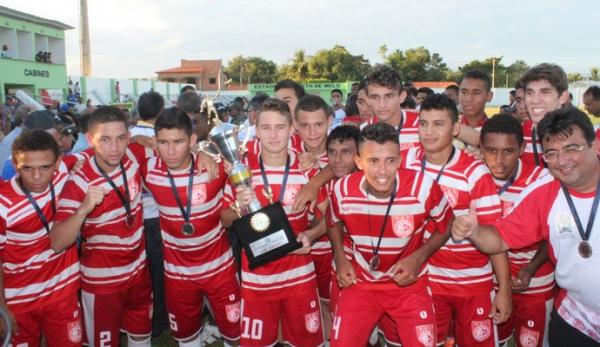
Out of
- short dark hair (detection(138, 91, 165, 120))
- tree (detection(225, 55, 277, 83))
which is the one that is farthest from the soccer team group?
tree (detection(225, 55, 277, 83))

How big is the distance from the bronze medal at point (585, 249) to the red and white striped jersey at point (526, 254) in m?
0.82

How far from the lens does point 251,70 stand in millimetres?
88625

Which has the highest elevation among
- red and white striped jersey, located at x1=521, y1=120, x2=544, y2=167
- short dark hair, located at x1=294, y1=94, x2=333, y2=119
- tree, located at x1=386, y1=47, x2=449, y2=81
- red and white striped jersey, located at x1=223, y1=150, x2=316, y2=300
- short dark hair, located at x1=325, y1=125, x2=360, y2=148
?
tree, located at x1=386, y1=47, x2=449, y2=81

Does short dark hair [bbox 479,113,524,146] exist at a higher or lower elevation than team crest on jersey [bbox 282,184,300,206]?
higher

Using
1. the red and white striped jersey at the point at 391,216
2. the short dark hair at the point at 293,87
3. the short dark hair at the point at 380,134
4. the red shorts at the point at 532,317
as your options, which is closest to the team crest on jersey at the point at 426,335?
the red and white striped jersey at the point at 391,216

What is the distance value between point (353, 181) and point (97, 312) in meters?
2.34

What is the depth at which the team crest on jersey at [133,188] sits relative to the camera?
4.19 metres

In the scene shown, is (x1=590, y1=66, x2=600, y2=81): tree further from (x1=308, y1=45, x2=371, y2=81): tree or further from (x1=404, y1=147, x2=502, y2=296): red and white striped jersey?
(x1=404, y1=147, x2=502, y2=296): red and white striped jersey

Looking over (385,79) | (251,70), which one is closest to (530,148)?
(385,79)

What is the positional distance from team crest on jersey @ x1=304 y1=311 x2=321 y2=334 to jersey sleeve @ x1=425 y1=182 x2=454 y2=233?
1184 millimetres

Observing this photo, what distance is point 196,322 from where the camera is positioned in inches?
173

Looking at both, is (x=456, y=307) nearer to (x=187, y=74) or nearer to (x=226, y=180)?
(x=226, y=180)

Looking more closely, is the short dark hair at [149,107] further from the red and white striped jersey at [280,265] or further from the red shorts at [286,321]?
the red shorts at [286,321]

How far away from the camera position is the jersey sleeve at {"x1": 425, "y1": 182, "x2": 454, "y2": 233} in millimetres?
3469
